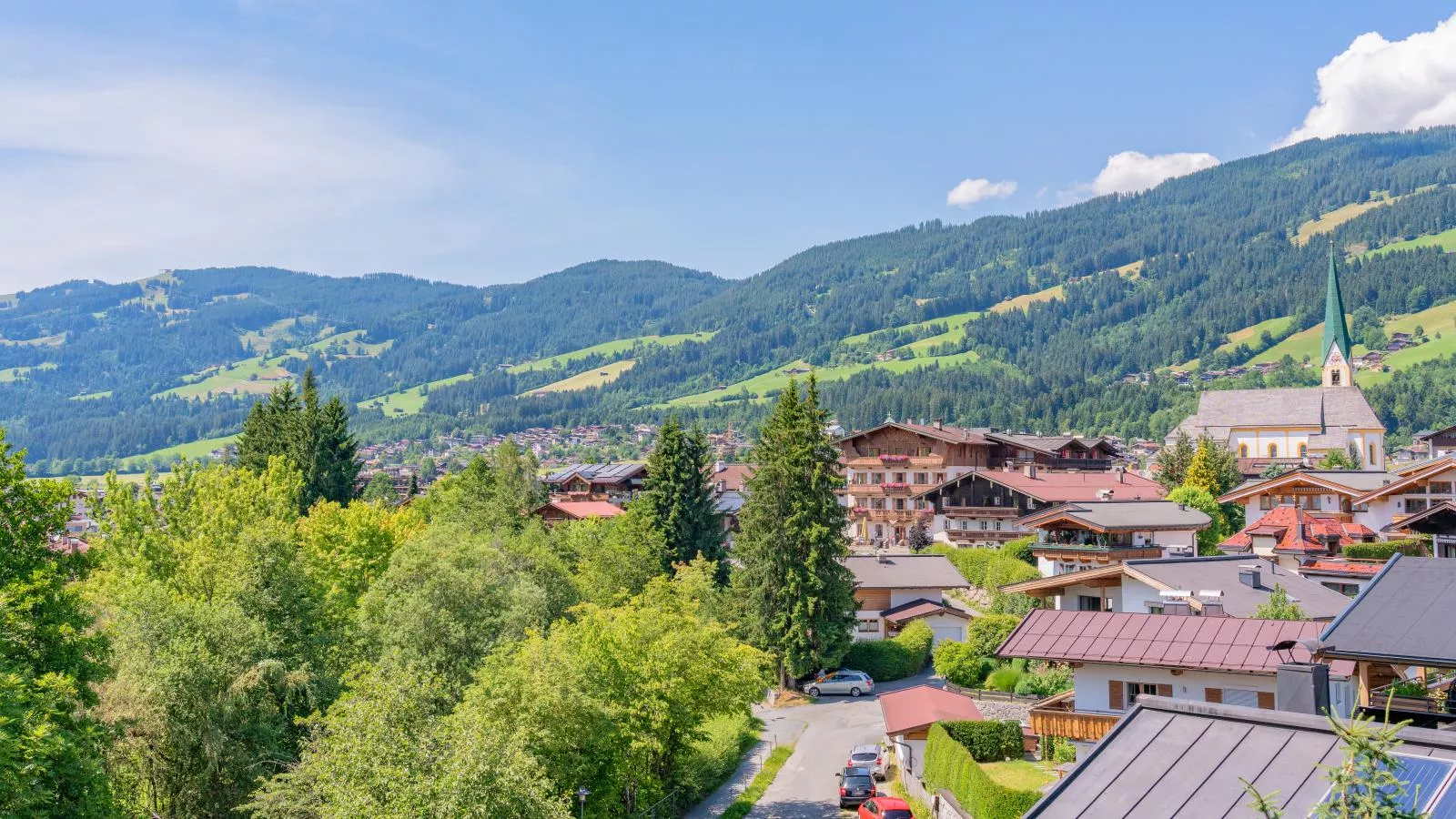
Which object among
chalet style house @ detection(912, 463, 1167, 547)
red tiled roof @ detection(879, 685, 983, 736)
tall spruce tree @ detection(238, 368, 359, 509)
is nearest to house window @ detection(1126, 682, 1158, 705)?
red tiled roof @ detection(879, 685, 983, 736)

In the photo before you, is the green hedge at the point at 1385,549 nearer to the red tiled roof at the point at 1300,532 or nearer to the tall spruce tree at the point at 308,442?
the red tiled roof at the point at 1300,532

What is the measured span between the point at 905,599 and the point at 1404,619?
147 ft

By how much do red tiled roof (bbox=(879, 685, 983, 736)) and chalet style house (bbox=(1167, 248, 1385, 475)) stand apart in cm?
9578

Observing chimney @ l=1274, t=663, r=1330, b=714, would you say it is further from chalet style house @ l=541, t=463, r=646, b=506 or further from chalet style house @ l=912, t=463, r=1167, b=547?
chalet style house @ l=541, t=463, r=646, b=506

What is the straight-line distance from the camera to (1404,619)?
1475 centimetres

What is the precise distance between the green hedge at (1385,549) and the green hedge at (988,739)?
26352 mm

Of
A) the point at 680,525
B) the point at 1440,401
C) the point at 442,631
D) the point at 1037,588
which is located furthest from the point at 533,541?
the point at 1440,401

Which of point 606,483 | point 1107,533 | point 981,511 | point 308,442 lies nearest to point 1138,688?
point 1107,533

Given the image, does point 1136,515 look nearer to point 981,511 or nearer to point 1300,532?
point 1300,532

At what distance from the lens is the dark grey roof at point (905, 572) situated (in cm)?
5881

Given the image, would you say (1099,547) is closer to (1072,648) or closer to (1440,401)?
(1072,648)

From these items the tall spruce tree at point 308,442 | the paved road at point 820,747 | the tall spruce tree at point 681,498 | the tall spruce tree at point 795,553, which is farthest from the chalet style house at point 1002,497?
the tall spruce tree at point 308,442

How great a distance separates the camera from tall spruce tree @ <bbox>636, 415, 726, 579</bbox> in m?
60.9

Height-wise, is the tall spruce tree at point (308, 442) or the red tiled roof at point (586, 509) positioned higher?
the tall spruce tree at point (308, 442)
